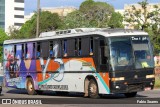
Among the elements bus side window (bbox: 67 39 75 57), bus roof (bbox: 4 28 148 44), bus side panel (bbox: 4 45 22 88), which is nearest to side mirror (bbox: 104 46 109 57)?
bus roof (bbox: 4 28 148 44)

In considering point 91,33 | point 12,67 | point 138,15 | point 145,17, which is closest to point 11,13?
point 138,15

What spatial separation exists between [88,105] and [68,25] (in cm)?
6314

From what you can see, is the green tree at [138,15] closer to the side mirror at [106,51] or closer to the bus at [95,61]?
the bus at [95,61]

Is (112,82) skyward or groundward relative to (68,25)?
groundward

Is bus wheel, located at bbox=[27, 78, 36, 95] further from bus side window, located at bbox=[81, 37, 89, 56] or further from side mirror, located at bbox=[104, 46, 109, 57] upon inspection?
side mirror, located at bbox=[104, 46, 109, 57]

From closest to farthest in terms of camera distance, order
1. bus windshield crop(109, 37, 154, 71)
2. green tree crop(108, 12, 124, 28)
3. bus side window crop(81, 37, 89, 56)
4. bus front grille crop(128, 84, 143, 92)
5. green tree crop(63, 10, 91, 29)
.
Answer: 1. bus windshield crop(109, 37, 154, 71)
2. bus front grille crop(128, 84, 143, 92)
3. bus side window crop(81, 37, 89, 56)
4. green tree crop(63, 10, 91, 29)
5. green tree crop(108, 12, 124, 28)

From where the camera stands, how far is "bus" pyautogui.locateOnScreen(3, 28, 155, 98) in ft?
68.4

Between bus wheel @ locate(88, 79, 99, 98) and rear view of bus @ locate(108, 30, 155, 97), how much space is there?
1.24 metres

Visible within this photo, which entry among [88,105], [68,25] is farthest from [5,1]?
[88,105]

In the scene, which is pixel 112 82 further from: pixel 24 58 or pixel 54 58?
pixel 24 58

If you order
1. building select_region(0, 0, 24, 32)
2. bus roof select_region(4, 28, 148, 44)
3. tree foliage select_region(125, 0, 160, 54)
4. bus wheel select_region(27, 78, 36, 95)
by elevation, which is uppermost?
building select_region(0, 0, 24, 32)

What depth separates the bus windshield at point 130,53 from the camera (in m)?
20.8

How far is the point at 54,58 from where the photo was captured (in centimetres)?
2470

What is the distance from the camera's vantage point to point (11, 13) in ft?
550
